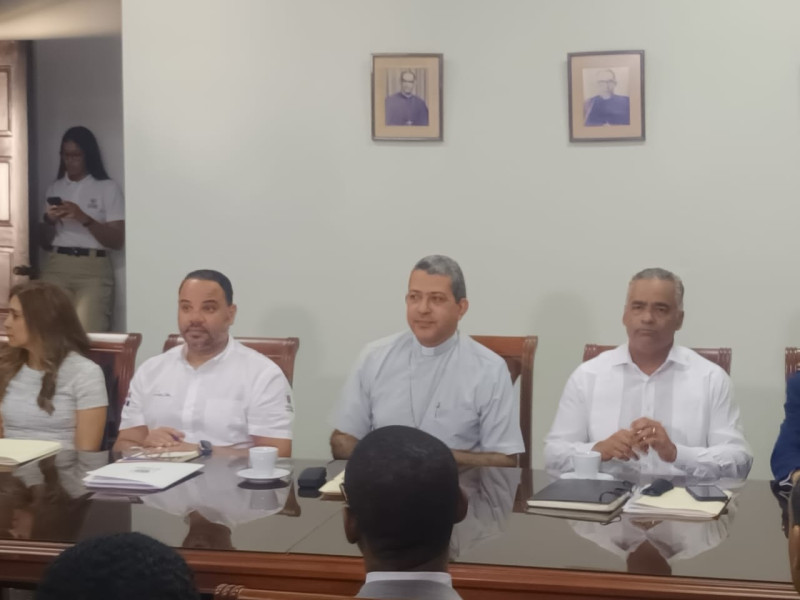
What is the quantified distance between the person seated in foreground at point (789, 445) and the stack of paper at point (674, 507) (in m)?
0.36

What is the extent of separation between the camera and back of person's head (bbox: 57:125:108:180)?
5.78m

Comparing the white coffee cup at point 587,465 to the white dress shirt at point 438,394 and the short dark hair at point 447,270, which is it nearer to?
the white dress shirt at point 438,394

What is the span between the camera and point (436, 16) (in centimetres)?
403

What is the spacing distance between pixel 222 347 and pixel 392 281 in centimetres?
100

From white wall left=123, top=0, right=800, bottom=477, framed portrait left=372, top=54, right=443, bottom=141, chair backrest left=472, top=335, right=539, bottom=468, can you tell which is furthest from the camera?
framed portrait left=372, top=54, right=443, bottom=141

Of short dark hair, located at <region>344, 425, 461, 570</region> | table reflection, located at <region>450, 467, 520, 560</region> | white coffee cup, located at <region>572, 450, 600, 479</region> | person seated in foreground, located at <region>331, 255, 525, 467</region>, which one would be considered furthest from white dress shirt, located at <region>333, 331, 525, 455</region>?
short dark hair, located at <region>344, 425, 461, 570</region>

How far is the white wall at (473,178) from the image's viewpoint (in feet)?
12.6

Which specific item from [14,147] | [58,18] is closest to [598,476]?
[14,147]

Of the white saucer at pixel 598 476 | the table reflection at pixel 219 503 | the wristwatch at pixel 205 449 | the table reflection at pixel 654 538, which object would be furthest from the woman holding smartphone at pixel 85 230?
the table reflection at pixel 654 538

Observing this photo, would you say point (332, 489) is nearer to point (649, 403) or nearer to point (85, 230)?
point (649, 403)

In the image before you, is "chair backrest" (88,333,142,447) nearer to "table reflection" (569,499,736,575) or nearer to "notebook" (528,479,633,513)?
"notebook" (528,479,633,513)

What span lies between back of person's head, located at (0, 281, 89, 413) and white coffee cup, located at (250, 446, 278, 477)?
109 cm

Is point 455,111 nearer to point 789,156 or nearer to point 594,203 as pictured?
point 594,203

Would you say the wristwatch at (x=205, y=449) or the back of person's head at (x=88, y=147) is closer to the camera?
the wristwatch at (x=205, y=449)
